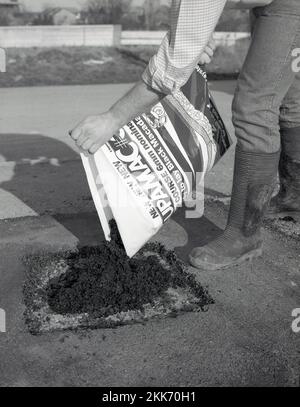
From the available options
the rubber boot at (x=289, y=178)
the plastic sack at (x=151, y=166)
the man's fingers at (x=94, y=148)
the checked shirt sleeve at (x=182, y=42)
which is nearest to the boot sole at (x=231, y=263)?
the plastic sack at (x=151, y=166)

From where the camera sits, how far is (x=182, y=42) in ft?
7.76

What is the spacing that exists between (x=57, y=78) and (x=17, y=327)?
335 inches

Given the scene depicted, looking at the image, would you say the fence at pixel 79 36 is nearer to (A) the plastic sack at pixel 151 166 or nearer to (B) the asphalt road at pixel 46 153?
(B) the asphalt road at pixel 46 153

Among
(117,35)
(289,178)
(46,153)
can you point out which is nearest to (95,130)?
(289,178)

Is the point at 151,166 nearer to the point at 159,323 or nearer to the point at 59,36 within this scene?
the point at 159,323

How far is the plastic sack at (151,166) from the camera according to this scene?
9.04ft

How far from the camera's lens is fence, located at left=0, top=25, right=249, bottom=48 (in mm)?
15242

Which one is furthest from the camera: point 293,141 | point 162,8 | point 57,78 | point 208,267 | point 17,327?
point 162,8

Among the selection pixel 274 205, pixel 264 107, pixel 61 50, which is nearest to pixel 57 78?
pixel 61 50

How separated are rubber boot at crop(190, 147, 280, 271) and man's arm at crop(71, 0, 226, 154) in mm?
692

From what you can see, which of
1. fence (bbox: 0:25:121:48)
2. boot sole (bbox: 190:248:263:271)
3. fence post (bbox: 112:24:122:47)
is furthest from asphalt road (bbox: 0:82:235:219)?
fence post (bbox: 112:24:122:47)

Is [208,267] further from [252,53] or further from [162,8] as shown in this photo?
[162,8]

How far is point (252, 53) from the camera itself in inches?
113

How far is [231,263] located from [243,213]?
0.90 ft
